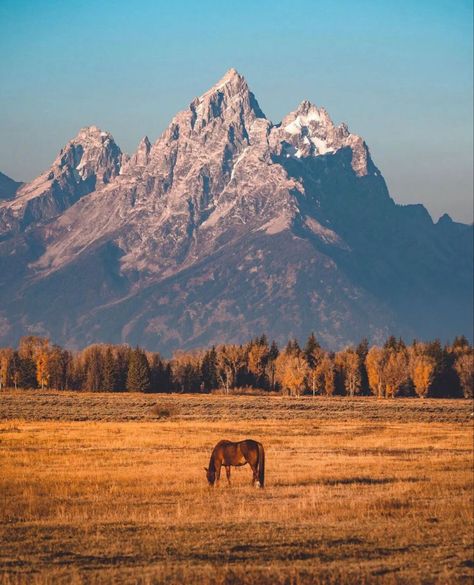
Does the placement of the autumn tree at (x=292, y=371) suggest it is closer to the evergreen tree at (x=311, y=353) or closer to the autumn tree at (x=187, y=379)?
the evergreen tree at (x=311, y=353)

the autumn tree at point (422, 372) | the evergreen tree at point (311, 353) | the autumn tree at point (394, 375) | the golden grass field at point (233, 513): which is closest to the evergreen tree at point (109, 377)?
the evergreen tree at point (311, 353)

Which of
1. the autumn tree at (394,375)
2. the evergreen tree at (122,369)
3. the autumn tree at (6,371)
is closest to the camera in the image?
the evergreen tree at (122,369)

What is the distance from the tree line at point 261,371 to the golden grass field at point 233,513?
116m

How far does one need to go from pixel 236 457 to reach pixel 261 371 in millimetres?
158976

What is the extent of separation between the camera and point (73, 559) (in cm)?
2200

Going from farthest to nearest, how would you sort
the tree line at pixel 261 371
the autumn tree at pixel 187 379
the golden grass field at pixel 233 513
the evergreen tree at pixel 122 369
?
the autumn tree at pixel 187 379
the tree line at pixel 261 371
the evergreen tree at pixel 122 369
the golden grass field at pixel 233 513

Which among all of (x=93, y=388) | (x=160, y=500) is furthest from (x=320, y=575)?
(x=93, y=388)

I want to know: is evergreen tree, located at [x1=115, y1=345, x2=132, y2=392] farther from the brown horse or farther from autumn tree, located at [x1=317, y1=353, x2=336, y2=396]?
the brown horse

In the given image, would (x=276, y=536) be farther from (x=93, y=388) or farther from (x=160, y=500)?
(x=93, y=388)

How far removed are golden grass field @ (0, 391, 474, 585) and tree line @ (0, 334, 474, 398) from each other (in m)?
116

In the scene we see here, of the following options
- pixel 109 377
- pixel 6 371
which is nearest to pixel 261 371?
pixel 109 377

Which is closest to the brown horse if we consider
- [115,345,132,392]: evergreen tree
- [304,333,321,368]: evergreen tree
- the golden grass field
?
the golden grass field

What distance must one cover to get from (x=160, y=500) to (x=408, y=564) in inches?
465

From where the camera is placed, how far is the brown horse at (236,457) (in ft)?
113
